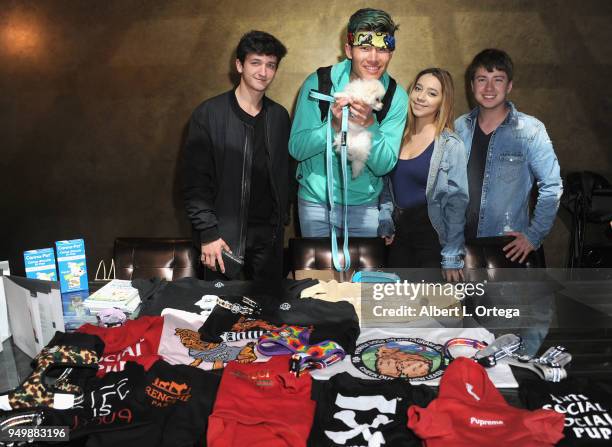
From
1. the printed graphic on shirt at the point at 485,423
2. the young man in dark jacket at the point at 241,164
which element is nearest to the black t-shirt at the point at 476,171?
the young man in dark jacket at the point at 241,164

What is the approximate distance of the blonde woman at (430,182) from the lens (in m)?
2.76

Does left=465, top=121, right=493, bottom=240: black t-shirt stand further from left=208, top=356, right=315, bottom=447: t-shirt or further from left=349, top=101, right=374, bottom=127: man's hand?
left=208, top=356, right=315, bottom=447: t-shirt

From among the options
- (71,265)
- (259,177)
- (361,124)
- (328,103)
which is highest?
(328,103)

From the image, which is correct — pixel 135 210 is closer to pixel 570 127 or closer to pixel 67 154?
pixel 67 154

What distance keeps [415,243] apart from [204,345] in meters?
1.38

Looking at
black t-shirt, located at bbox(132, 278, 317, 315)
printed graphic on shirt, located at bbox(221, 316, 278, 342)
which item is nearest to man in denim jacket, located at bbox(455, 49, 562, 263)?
black t-shirt, located at bbox(132, 278, 317, 315)

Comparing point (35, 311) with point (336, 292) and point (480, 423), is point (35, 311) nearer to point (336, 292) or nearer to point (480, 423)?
point (336, 292)

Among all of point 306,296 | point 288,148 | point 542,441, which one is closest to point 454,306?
point 306,296

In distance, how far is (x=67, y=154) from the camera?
390 centimetres

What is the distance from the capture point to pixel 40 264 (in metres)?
2.19

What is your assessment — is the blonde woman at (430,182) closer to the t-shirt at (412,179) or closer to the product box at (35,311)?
the t-shirt at (412,179)

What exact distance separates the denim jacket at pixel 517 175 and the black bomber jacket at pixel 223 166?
110 centimetres

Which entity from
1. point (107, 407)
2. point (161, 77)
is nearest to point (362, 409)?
point (107, 407)

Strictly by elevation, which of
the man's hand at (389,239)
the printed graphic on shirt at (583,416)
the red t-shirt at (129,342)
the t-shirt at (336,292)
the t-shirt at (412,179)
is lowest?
the printed graphic on shirt at (583,416)
